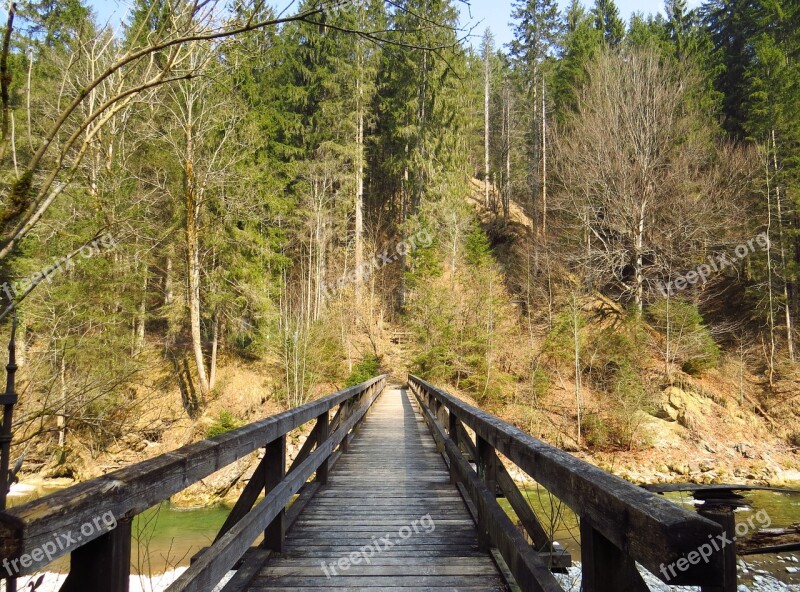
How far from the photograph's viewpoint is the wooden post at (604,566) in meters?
1.26

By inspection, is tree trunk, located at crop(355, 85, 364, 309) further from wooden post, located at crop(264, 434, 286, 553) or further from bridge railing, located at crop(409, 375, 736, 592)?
bridge railing, located at crop(409, 375, 736, 592)

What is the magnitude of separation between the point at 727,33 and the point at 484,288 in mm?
27639

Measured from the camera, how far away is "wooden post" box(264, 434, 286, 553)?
9.87ft

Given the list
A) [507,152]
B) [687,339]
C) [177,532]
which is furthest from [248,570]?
[507,152]

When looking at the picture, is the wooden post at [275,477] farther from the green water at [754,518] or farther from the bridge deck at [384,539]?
the green water at [754,518]

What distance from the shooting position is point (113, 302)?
16.6 meters

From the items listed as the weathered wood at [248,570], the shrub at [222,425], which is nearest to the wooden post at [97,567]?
the weathered wood at [248,570]

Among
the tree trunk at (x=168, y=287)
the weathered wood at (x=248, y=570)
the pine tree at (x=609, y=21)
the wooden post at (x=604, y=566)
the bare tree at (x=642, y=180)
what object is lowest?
the weathered wood at (x=248, y=570)

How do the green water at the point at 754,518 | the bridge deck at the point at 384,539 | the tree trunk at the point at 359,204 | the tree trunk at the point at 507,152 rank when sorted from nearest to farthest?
the bridge deck at the point at 384,539 < the green water at the point at 754,518 < the tree trunk at the point at 359,204 < the tree trunk at the point at 507,152

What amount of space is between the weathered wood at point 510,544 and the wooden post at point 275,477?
1.35m

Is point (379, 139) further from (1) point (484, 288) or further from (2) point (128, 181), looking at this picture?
(2) point (128, 181)

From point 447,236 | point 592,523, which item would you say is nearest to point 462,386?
point 447,236

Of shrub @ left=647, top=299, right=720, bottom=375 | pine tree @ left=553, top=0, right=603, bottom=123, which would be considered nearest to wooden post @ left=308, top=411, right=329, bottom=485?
shrub @ left=647, top=299, right=720, bottom=375

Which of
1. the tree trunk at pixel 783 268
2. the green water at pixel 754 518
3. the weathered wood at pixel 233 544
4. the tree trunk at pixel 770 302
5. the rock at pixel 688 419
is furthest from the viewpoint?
the tree trunk at pixel 783 268
